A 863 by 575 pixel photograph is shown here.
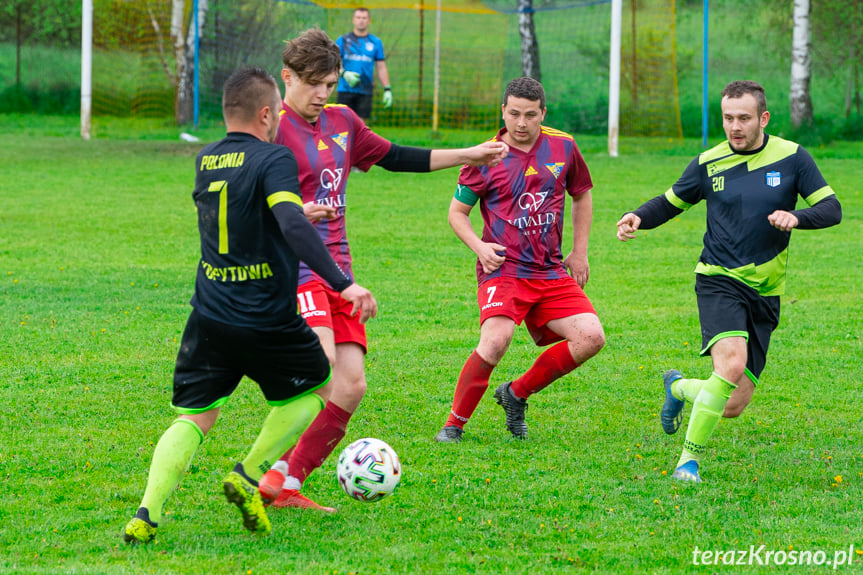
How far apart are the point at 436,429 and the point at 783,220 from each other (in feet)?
7.77

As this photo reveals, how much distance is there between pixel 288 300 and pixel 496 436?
226 centimetres

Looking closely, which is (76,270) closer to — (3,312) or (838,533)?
(3,312)

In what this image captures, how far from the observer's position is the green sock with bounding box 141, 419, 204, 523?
424 centimetres

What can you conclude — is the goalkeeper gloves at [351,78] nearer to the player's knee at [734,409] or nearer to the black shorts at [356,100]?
the black shorts at [356,100]

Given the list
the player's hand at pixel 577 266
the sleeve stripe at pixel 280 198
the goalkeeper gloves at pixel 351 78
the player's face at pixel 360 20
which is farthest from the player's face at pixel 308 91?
the player's face at pixel 360 20

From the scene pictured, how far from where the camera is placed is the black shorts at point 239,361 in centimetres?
427

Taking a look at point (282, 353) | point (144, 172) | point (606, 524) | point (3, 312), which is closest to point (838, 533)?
point (606, 524)

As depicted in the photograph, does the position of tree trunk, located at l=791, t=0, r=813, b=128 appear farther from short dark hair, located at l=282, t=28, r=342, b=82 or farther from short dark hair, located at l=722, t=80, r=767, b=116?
short dark hair, located at l=282, t=28, r=342, b=82

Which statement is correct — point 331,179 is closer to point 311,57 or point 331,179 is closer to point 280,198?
point 311,57

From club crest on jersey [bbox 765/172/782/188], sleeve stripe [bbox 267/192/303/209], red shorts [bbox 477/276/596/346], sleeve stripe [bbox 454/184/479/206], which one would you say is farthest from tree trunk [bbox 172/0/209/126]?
sleeve stripe [bbox 267/192/303/209]

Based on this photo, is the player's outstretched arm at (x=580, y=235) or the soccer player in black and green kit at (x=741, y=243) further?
the player's outstretched arm at (x=580, y=235)

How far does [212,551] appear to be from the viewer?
4242mm

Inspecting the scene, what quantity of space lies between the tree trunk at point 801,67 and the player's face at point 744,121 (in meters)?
17.2

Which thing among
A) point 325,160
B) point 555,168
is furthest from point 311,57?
point 555,168
